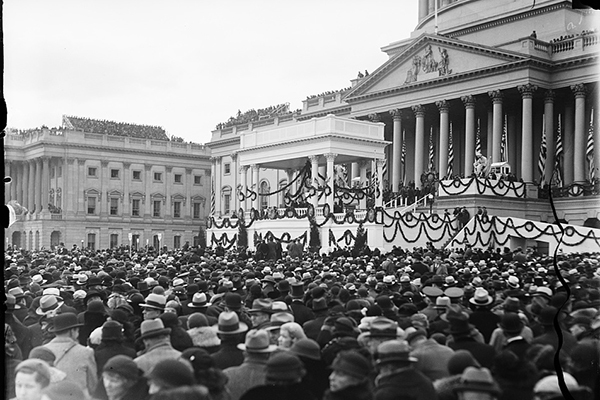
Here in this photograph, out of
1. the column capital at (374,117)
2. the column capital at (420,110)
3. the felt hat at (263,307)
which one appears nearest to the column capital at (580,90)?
the column capital at (420,110)

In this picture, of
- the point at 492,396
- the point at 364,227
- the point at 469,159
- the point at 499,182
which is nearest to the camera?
the point at 492,396

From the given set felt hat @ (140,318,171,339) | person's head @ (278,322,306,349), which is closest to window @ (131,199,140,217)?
felt hat @ (140,318,171,339)

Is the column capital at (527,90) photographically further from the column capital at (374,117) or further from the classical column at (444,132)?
the column capital at (374,117)

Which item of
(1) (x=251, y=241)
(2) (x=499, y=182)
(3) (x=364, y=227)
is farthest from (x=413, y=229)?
(1) (x=251, y=241)

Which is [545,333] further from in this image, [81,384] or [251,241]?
[251,241]

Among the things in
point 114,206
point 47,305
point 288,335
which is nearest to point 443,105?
point 114,206
